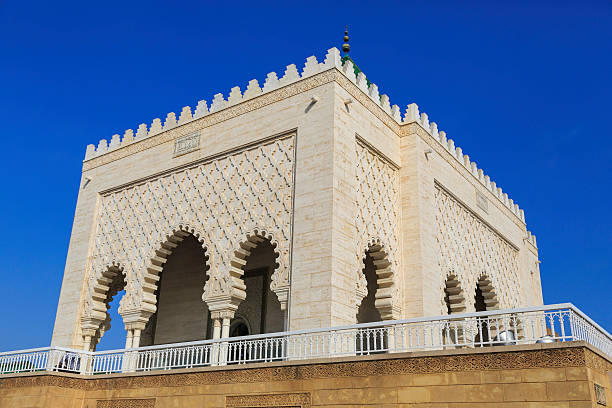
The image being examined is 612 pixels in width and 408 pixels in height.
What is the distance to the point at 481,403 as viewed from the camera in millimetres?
4699

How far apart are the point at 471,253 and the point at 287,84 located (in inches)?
174

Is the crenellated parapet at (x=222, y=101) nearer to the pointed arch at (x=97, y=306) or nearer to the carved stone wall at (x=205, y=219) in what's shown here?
the carved stone wall at (x=205, y=219)

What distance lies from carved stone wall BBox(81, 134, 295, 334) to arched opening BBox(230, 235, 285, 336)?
1372 millimetres

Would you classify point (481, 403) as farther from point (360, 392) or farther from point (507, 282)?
point (507, 282)

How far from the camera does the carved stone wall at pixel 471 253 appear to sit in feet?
30.8

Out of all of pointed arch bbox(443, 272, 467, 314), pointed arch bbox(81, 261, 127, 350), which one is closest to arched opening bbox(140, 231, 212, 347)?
pointed arch bbox(81, 261, 127, 350)

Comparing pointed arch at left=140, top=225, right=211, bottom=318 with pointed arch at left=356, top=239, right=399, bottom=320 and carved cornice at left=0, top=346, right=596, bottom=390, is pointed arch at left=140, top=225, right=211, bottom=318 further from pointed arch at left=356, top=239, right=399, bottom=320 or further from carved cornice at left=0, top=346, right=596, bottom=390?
pointed arch at left=356, top=239, right=399, bottom=320

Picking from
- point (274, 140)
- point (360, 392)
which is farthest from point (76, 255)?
point (360, 392)

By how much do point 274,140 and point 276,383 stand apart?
351 cm

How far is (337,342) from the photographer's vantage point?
6410 millimetres

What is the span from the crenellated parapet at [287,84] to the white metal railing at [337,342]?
3344mm

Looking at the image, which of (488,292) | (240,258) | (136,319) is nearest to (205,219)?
(240,258)

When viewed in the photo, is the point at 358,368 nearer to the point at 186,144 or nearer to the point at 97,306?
the point at 186,144

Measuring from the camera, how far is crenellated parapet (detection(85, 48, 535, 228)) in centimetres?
813
